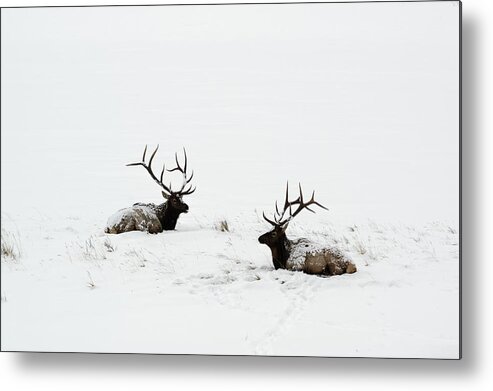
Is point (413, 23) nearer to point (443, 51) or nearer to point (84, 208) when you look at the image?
point (443, 51)

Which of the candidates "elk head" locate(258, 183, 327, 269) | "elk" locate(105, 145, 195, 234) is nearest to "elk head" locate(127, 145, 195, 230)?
"elk" locate(105, 145, 195, 234)

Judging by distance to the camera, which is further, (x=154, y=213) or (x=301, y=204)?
(x=154, y=213)

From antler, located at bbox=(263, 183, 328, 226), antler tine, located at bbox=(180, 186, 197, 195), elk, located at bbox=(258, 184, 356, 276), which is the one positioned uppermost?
antler tine, located at bbox=(180, 186, 197, 195)

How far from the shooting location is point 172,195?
3918 mm

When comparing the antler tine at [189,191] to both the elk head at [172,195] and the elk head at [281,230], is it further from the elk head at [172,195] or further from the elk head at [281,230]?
the elk head at [281,230]

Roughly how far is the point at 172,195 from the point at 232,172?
36 centimetres

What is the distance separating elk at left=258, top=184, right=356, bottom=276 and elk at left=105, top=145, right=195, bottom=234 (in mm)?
490

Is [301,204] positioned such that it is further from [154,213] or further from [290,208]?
[154,213]

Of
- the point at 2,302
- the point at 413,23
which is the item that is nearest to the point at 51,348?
the point at 2,302

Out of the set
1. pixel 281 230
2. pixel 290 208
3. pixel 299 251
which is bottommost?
pixel 299 251

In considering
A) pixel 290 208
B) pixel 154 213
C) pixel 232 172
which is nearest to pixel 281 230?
pixel 290 208

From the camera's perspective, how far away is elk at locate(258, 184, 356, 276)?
12.8 ft

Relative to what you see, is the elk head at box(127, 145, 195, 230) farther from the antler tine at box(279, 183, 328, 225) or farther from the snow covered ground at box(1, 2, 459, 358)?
the antler tine at box(279, 183, 328, 225)

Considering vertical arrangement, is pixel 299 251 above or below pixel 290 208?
below
